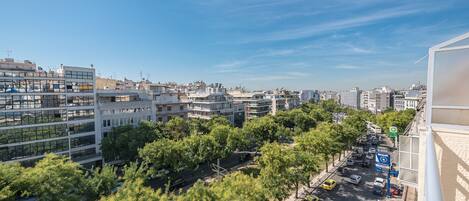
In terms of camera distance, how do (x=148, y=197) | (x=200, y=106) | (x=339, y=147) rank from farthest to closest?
1. (x=200, y=106)
2. (x=339, y=147)
3. (x=148, y=197)

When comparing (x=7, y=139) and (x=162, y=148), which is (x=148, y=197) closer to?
(x=162, y=148)

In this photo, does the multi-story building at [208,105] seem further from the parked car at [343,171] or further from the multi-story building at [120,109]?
the parked car at [343,171]

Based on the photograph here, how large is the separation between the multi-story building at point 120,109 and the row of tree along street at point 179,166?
3.66 m

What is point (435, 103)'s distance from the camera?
4371 mm

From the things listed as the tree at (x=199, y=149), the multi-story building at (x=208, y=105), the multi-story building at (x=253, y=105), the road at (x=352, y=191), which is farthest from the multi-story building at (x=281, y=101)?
the tree at (x=199, y=149)

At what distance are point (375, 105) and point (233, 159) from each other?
11851cm

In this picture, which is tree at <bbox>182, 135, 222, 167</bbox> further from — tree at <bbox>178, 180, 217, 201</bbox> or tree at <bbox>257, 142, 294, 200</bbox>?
tree at <bbox>178, 180, 217, 201</bbox>

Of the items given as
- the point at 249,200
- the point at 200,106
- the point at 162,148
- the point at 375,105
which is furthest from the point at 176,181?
the point at 375,105

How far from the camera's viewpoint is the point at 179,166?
27516 mm

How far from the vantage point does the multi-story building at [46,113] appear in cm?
2761

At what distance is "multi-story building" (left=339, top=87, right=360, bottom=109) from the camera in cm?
16512

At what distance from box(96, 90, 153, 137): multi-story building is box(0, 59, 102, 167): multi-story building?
2.10m

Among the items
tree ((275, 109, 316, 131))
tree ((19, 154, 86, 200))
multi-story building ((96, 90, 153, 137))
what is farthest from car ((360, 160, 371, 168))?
tree ((19, 154, 86, 200))

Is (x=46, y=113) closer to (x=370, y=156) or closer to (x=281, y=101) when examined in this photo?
(x=370, y=156)
